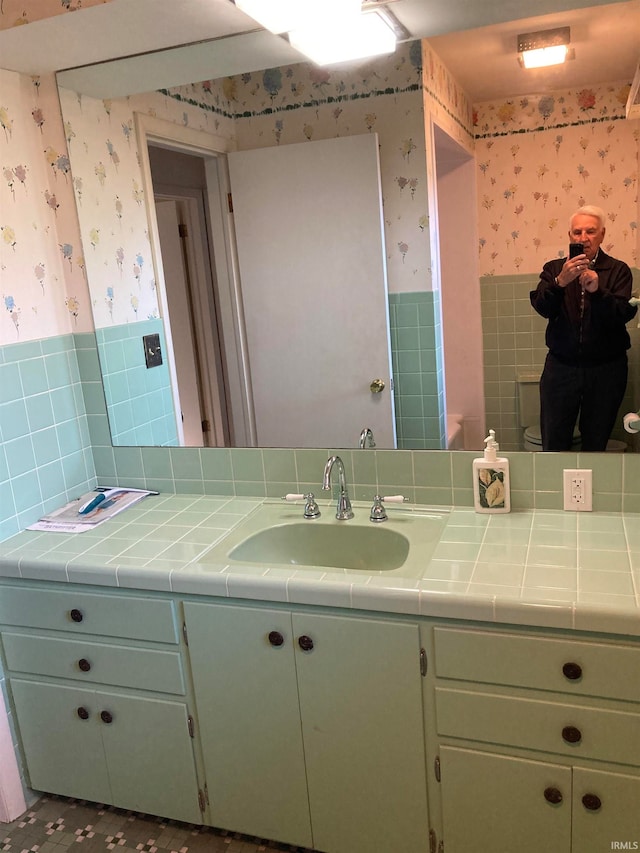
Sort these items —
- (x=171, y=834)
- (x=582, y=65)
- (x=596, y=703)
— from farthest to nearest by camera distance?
(x=171, y=834), (x=582, y=65), (x=596, y=703)

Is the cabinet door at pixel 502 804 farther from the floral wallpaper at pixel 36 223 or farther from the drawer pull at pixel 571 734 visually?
the floral wallpaper at pixel 36 223

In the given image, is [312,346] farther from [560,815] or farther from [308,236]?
[560,815]

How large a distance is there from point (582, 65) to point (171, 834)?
2.29 meters

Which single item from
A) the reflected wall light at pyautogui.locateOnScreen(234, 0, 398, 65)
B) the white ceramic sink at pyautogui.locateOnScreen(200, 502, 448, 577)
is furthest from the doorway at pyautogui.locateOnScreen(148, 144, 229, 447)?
the reflected wall light at pyautogui.locateOnScreen(234, 0, 398, 65)

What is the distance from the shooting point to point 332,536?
6.39 ft

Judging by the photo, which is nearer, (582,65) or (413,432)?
(582,65)

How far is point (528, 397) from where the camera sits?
1.86m

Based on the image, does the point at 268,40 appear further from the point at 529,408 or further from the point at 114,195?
the point at 529,408

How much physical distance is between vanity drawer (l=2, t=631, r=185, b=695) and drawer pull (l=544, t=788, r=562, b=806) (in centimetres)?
91

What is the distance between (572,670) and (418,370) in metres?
0.92

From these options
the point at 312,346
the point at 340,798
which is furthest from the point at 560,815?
the point at 312,346

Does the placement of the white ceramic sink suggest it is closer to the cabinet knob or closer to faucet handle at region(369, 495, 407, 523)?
faucet handle at region(369, 495, 407, 523)

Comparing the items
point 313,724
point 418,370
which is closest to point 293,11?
point 418,370

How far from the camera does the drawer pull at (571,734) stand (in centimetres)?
143
